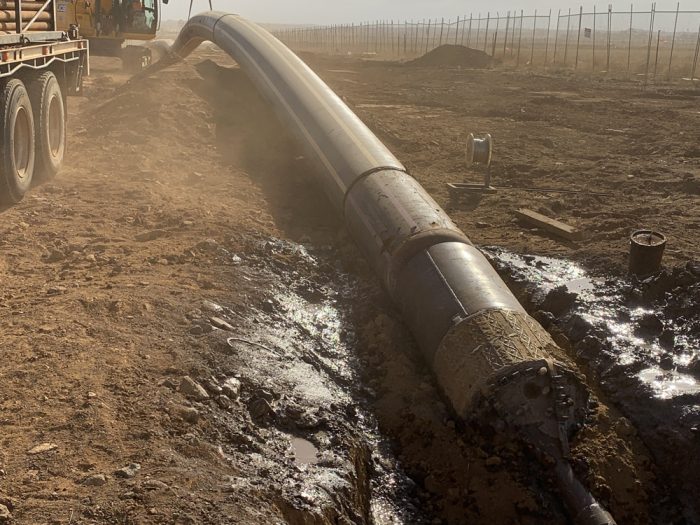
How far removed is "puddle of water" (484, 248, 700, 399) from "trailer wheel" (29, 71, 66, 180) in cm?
Answer: 540

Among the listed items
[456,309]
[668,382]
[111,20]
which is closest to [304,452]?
[456,309]

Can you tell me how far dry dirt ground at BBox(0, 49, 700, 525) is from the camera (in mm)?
3533

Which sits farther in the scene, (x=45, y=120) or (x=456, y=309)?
(x=45, y=120)

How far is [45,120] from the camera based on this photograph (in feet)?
26.6

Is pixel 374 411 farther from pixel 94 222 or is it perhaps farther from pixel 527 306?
pixel 94 222

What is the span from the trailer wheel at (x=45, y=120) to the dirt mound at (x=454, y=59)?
22.7 meters

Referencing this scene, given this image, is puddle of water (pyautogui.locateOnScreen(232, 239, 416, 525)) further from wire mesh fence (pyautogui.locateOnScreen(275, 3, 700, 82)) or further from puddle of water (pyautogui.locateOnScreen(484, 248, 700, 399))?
wire mesh fence (pyautogui.locateOnScreen(275, 3, 700, 82))

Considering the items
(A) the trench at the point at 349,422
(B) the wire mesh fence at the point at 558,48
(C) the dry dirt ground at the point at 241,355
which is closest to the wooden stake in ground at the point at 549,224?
(C) the dry dirt ground at the point at 241,355

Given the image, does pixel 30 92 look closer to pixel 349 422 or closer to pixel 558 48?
pixel 349 422

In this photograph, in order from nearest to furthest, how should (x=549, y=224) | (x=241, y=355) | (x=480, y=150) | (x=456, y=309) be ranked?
1. (x=241, y=355)
2. (x=456, y=309)
3. (x=549, y=224)
4. (x=480, y=150)

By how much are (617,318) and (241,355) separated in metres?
3.31

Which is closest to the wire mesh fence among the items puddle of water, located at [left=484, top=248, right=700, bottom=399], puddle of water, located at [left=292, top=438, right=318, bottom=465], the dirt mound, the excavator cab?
the dirt mound

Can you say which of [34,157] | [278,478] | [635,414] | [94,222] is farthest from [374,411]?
[34,157]

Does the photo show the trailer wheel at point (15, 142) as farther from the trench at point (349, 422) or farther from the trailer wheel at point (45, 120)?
the trench at point (349, 422)
